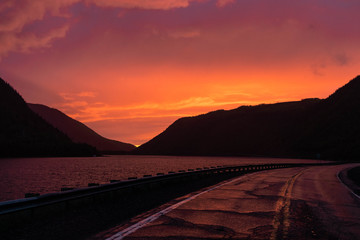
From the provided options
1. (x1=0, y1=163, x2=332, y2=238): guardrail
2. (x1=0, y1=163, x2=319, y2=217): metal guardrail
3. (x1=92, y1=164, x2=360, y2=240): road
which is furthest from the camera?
(x1=0, y1=163, x2=332, y2=238): guardrail

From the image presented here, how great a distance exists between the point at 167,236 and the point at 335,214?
5.62m

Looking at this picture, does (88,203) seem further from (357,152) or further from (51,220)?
(357,152)

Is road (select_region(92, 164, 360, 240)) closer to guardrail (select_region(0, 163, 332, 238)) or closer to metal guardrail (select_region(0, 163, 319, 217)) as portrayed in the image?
guardrail (select_region(0, 163, 332, 238))

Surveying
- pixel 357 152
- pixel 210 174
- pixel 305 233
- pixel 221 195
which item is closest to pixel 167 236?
pixel 305 233

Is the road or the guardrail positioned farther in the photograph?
the guardrail

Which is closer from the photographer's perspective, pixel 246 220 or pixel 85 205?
pixel 246 220

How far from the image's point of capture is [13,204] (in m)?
8.23

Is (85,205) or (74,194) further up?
(74,194)

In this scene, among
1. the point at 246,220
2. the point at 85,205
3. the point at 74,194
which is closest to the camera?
the point at 246,220

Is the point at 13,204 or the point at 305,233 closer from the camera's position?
the point at 305,233

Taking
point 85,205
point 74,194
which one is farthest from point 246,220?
point 85,205

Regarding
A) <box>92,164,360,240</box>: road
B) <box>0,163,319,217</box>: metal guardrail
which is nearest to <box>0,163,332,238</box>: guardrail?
<box>0,163,319,217</box>: metal guardrail

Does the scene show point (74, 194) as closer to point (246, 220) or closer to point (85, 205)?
point (85, 205)

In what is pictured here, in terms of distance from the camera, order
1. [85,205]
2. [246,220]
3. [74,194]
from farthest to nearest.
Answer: [85,205]
[74,194]
[246,220]
